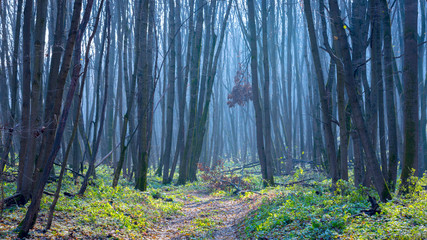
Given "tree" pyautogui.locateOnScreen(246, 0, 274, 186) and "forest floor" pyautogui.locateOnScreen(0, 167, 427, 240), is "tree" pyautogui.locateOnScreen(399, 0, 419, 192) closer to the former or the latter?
"forest floor" pyautogui.locateOnScreen(0, 167, 427, 240)

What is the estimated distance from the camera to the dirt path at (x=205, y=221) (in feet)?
22.2

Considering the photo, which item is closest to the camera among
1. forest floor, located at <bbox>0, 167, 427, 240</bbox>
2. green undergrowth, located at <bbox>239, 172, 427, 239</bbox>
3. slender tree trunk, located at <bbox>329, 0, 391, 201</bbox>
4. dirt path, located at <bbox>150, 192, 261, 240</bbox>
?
green undergrowth, located at <bbox>239, 172, 427, 239</bbox>

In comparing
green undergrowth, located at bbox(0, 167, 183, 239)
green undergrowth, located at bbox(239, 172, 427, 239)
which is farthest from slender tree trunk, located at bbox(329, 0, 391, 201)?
green undergrowth, located at bbox(0, 167, 183, 239)

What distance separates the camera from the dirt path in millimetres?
6773

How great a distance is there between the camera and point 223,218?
338 inches

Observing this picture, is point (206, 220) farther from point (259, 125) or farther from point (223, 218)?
point (259, 125)

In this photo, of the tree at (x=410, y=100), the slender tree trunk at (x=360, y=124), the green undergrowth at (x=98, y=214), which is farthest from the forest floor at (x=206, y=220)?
the tree at (x=410, y=100)

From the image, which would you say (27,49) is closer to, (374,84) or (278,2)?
(374,84)

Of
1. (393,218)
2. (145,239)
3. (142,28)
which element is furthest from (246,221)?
(142,28)

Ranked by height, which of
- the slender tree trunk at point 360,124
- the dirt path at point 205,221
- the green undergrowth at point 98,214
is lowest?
the dirt path at point 205,221

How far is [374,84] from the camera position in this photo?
26.8 feet

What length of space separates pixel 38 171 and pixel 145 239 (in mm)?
2196

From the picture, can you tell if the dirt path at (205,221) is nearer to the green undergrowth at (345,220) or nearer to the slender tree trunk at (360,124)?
the green undergrowth at (345,220)

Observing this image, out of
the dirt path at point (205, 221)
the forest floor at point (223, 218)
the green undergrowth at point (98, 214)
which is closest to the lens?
the forest floor at point (223, 218)
